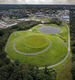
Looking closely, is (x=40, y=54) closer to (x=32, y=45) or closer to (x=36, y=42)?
(x=32, y=45)

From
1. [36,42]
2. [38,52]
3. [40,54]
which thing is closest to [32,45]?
[36,42]

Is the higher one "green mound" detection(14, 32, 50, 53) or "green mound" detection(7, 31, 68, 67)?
"green mound" detection(14, 32, 50, 53)

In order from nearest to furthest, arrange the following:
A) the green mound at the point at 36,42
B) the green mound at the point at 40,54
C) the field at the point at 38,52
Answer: the green mound at the point at 40,54 < the field at the point at 38,52 < the green mound at the point at 36,42

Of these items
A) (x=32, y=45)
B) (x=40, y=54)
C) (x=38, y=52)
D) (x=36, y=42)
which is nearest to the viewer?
(x=40, y=54)

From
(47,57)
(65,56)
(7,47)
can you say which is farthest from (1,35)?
(65,56)

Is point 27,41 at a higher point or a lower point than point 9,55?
higher

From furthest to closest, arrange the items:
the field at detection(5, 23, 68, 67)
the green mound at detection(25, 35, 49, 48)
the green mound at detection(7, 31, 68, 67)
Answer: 1. the green mound at detection(25, 35, 49, 48)
2. the field at detection(5, 23, 68, 67)
3. the green mound at detection(7, 31, 68, 67)

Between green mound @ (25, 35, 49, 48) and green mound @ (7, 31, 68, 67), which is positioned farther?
green mound @ (25, 35, 49, 48)

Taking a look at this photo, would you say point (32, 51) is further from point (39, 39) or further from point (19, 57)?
point (39, 39)

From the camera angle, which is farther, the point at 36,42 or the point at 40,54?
the point at 36,42

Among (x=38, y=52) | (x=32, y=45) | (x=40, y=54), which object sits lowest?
(x=40, y=54)

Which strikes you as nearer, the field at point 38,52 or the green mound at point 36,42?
the field at point 38,52
